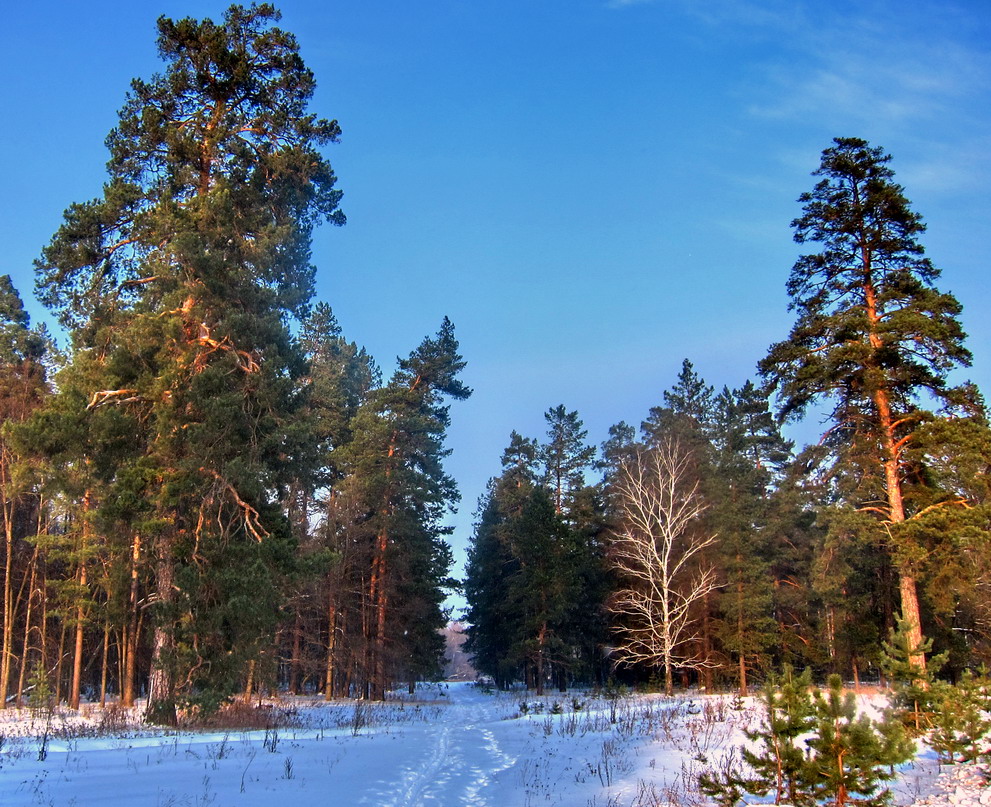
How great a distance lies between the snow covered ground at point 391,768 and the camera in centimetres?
768

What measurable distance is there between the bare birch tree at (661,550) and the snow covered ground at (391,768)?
1219 cm

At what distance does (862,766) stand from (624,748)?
23.5ft

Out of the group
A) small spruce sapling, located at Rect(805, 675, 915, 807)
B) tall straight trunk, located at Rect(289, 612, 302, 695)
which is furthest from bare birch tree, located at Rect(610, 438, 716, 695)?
small spruce sapling, located at Rect(805, 675, 915, 807)

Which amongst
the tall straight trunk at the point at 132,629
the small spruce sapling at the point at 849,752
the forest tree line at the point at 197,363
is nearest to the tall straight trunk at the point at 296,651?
the tall straight trunk at the point at 132,629

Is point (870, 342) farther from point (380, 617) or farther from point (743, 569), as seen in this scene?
point (380, 617)

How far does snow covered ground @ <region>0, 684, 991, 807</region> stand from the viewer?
7.68 metres

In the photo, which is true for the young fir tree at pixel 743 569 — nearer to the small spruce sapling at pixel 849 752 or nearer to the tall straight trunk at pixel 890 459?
the tall straight trunk at pixel 890 459

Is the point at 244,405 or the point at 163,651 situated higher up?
the point at 244,405

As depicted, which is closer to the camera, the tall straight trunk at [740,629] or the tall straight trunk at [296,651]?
the tall straight trunk at [740,629]

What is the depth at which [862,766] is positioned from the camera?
6242 mm

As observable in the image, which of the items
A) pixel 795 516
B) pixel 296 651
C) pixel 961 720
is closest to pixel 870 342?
pixel 961 720

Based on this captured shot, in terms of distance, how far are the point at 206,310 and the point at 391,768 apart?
1144 cm

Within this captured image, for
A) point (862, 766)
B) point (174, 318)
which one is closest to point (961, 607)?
point (862, 766)

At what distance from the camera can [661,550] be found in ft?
108
